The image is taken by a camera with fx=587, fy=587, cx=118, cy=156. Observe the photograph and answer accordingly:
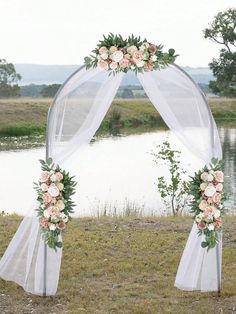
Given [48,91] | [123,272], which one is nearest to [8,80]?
[48,91]

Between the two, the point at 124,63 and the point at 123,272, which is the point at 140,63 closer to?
the point at 124,63

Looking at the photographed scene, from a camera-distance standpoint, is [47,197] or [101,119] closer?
[47,197]

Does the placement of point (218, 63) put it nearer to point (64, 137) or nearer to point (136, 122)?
point (136, 122)

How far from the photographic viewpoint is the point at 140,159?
2556 centimetres

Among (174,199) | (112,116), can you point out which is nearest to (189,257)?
(174,199)

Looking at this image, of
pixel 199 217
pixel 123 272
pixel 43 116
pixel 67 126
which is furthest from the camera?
pixel 43 116

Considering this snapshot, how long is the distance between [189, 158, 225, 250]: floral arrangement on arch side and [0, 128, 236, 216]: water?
23.4 ft

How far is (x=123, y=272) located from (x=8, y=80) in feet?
190

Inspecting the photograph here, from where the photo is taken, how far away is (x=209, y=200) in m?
6.95

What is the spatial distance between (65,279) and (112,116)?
112ft

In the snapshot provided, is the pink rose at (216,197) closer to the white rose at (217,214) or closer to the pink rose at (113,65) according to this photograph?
the white rose at (217,214)

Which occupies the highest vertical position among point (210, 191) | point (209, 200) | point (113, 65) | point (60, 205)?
point (113, 65)

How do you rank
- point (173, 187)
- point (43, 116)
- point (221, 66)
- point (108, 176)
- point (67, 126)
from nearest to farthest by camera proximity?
point (67, 126), point (173, 187), point (108, 176), point (43, 116), point (221, 66)

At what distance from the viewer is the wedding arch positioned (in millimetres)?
7203
